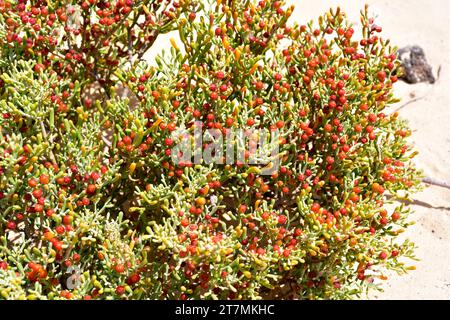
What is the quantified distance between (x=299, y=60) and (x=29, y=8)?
2.22m

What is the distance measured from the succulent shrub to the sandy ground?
0.73 metres

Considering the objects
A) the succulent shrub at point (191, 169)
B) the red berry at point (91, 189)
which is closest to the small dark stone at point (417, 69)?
the succulent shrub at point (191, 169)

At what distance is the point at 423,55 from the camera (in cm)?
649

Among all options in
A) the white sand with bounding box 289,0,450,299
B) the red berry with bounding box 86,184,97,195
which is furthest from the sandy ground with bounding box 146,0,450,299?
the red berry with bounding box 86,184,97,195

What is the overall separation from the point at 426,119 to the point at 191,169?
3331 mm

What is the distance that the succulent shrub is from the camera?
3.58m

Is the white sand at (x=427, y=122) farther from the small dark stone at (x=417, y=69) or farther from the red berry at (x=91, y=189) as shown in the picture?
the red berry at (x=91, y=189)

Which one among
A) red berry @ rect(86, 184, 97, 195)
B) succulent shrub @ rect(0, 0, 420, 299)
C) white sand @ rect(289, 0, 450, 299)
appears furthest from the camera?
white sand @ rect(289, 0, 450, 299)

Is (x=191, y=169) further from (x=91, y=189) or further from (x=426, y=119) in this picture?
(x=426, y=119)

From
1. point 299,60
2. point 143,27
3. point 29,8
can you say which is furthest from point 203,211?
point 29,8

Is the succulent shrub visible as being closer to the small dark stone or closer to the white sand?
the white sand

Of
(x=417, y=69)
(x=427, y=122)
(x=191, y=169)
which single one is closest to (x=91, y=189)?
(x=191, y=169)

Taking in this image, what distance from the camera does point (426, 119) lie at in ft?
19.8
